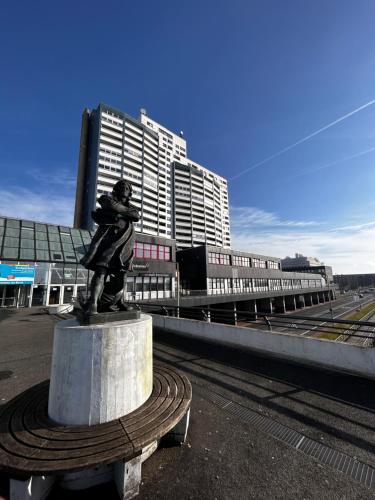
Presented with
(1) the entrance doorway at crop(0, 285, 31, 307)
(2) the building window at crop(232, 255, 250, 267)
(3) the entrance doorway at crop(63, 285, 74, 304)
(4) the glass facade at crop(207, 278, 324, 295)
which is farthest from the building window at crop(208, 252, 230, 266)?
(1) the entrance doorway at crop(0, 285, 31, 307)

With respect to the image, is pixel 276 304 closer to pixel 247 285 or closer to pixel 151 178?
pixel 247 285

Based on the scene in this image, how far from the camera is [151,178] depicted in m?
85.9

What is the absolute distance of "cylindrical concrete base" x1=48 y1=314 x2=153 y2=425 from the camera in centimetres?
272

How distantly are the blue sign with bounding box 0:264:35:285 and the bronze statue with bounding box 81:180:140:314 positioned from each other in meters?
27.9

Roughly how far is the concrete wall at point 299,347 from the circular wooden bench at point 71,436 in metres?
4.02

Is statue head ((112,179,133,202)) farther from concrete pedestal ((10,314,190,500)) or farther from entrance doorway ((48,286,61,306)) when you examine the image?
entrance doorway ((48,286,61,306))

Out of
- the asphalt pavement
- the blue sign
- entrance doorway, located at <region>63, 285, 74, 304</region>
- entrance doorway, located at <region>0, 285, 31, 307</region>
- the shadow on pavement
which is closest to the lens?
the asphalt pavement

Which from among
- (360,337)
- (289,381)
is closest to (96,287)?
(289,381)

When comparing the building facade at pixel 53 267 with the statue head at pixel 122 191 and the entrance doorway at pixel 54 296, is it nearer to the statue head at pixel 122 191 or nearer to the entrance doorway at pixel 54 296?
the entrance doorway at pixel 54 296

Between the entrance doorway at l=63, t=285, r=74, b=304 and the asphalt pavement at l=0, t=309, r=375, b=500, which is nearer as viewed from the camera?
the asphalt pavement at l=0, t=309, r=375, b=500

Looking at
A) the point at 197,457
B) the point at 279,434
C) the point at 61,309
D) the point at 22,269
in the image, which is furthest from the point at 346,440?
the point at 22,269

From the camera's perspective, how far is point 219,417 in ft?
11.4

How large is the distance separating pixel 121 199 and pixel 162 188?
Answer: 297 ft

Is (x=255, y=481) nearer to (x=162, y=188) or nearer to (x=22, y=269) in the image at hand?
(x=22, y=269)
